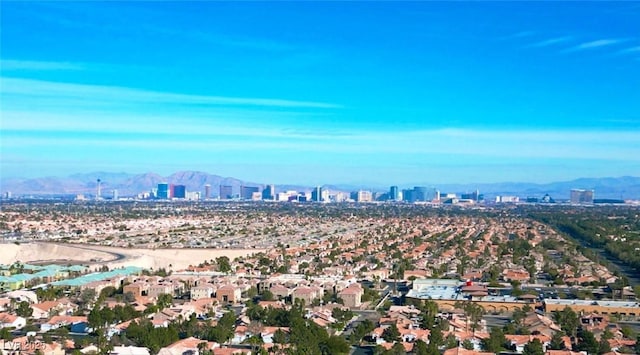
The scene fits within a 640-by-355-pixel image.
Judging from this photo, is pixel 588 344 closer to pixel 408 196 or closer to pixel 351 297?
pixel 351 297

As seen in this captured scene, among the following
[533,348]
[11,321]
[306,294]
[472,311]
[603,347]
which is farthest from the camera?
[306,294]

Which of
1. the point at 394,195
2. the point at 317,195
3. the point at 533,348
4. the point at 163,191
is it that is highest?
the point at 163,191

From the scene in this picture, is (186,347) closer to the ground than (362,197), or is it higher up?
closer to the ground

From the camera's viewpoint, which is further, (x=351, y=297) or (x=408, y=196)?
(x=408, y=196)

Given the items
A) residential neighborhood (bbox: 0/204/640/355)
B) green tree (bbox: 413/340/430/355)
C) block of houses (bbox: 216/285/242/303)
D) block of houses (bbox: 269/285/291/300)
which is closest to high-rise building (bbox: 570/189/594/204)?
residential neighborhood (bbox: 0/204/640/355)

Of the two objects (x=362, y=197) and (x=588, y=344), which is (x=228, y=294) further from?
(x=362, y=197)

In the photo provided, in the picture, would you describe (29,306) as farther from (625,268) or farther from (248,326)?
(625,268)

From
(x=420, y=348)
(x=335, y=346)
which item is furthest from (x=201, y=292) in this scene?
(x=420, y=348)

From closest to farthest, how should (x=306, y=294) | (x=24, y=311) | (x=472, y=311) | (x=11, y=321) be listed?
(x=11, y=321), (x=24, y=311), (x=472, y=311), (x=306, y=294)

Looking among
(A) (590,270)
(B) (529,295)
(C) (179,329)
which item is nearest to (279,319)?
(C) (179,329)

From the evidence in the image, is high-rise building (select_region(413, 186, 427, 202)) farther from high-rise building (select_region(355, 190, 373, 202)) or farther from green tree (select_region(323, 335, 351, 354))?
green tree (select_region(323, 335, 351, 354))
